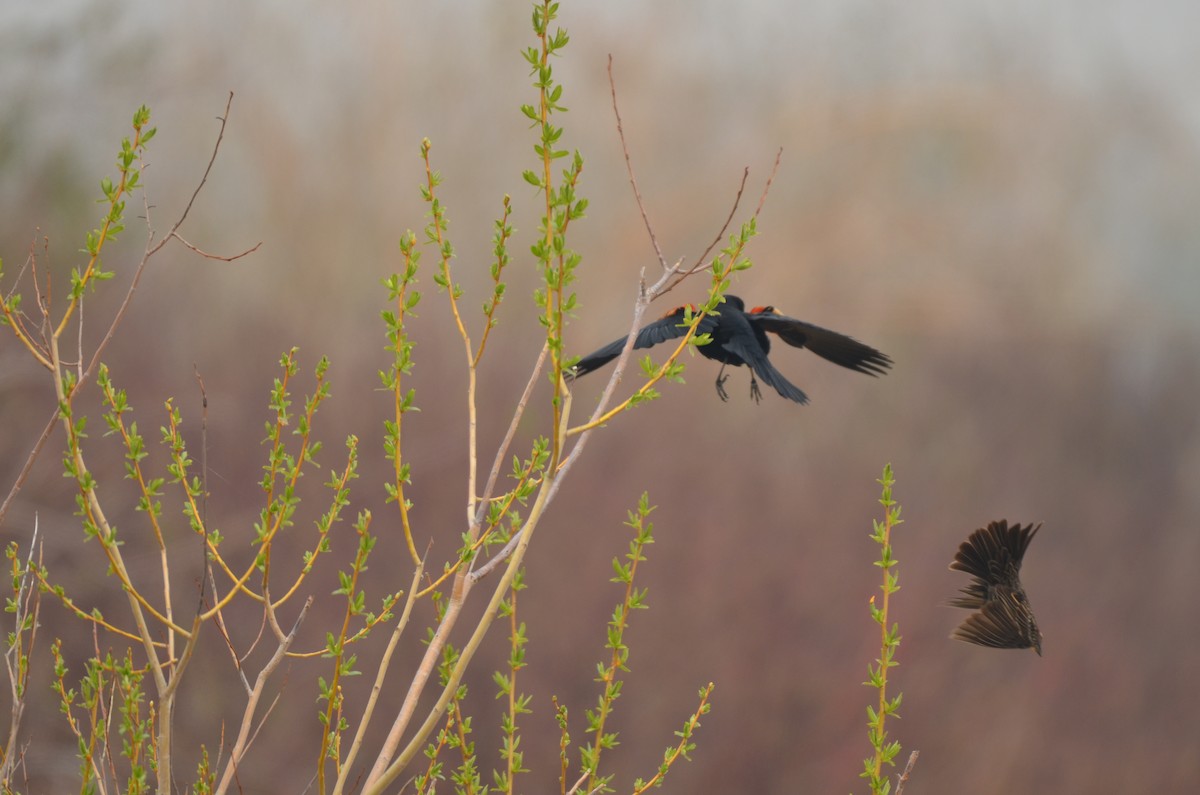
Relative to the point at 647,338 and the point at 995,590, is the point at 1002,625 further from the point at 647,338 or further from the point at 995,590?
the point at 647,338

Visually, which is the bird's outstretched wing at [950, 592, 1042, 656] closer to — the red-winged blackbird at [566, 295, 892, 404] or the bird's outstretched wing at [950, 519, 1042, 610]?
the bird's outstretched wing at [950, 519, 1042, 610]

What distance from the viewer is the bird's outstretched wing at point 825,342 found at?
1.48 metres

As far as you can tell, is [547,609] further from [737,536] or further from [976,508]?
[976,508]

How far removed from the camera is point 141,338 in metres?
5.60

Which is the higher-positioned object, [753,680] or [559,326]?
[753,680]

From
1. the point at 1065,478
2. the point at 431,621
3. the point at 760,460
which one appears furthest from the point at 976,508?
the point at 431,621

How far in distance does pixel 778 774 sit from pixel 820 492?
1512mm

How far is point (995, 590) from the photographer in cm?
119

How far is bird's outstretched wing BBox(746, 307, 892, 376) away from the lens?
4.84ft

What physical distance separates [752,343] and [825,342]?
7.2 inches

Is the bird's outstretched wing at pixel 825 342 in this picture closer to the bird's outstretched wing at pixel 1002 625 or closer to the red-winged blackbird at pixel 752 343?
the red-winged blackbird at pixel 752 343

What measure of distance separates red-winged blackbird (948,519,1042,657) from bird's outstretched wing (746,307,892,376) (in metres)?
0.32

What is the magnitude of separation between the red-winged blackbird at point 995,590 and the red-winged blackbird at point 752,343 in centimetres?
25

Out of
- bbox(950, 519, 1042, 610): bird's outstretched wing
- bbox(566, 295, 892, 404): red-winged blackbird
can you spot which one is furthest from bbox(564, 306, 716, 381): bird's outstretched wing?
bbox(950, 519, 1042, 610): bird's outstretched wing
